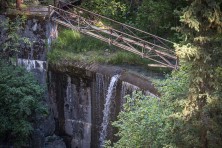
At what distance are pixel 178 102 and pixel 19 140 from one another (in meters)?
8.66

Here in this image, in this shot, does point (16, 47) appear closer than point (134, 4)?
Yes

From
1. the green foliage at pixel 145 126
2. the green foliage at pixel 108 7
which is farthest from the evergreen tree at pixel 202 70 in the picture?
the green foliage at pixel 108 7

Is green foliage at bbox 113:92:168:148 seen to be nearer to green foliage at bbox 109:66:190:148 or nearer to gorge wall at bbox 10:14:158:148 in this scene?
green foliage at bbox 109:66:190:148

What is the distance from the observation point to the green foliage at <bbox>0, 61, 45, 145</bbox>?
15.0 meters

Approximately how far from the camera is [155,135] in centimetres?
1073

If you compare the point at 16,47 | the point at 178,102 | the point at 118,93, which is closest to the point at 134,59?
the point at 118,93

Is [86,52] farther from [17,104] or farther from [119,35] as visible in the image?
[17,104]

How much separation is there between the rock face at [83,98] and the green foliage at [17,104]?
154 cm

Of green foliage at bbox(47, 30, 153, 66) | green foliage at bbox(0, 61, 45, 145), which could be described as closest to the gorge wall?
green foliage at bbox(47, 30, 153, 66)

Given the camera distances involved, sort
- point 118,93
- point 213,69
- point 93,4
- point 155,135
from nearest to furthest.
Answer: point 213,69
point 155,135
point 118,93
point 93,4

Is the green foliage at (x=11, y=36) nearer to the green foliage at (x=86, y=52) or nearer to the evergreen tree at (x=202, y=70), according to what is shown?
the green foliage at (x=86, y=52)

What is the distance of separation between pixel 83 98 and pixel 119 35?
301 centimetres

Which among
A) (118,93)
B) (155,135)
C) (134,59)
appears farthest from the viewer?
(134,59)

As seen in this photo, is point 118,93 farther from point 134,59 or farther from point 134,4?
point 134,4
